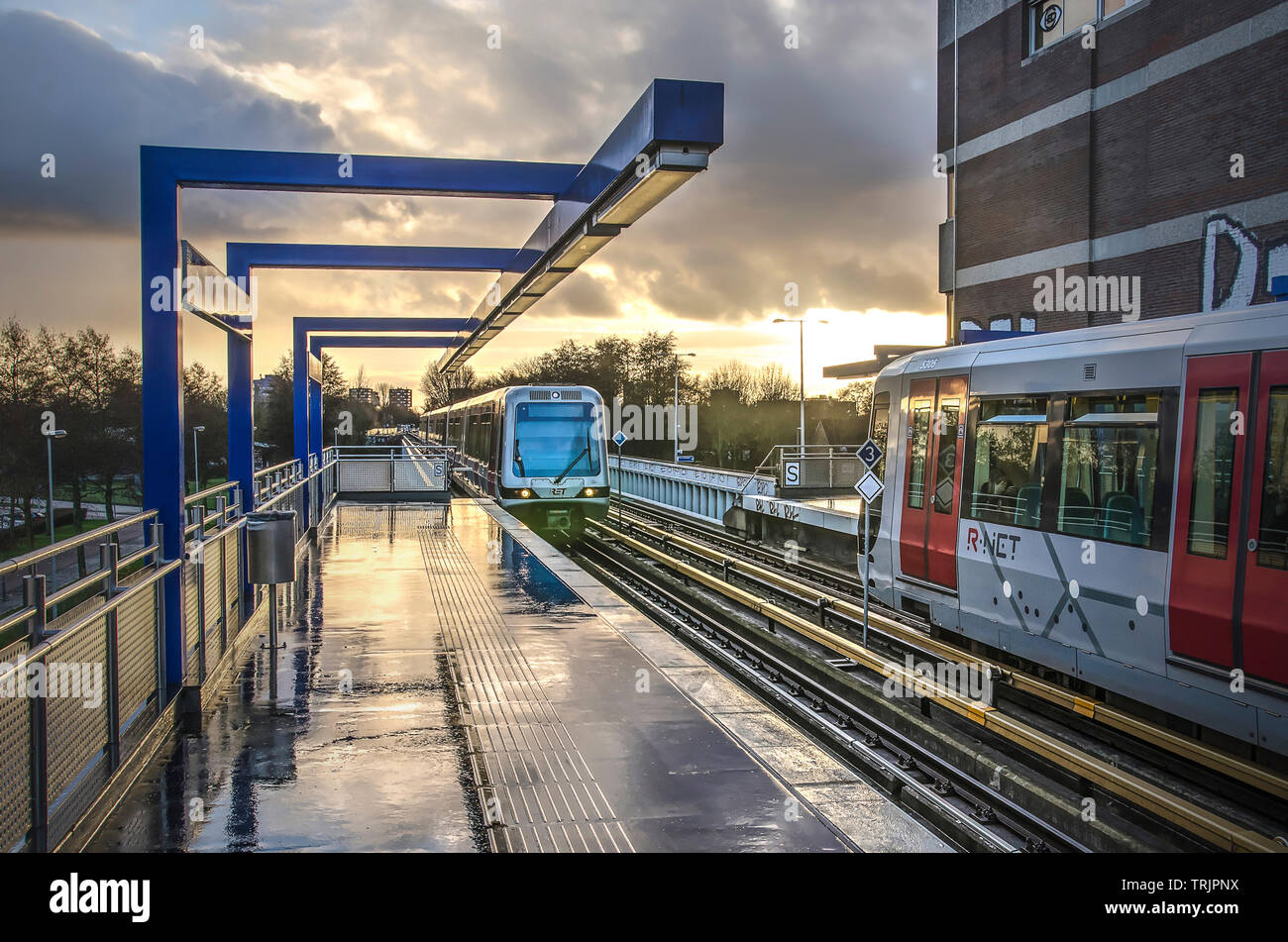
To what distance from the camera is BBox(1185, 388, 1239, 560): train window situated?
23.3 ft

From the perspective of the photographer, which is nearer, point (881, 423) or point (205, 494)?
point (205, 494)

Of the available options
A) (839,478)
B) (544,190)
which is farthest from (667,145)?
(839,478)

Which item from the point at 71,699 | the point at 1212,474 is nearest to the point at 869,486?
the point at 1212,474

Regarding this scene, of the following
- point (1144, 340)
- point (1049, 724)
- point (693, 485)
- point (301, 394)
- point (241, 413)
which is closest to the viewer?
point (1144, 340)

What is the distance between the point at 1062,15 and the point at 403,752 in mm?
26946

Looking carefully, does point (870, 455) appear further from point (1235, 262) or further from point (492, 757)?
point (1235, 262)

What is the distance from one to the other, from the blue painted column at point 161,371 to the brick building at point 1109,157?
20039mm

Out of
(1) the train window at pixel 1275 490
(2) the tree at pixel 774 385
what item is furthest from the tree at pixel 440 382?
(1) the train window at pixel 1275 490

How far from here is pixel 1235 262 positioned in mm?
21031

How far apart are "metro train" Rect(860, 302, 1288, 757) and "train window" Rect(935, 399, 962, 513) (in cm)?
2

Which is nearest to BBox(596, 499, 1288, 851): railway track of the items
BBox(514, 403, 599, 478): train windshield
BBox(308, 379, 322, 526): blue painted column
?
BBox(514, 403, 599, 478): train windshield

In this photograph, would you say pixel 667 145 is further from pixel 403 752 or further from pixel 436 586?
pixel 436 586

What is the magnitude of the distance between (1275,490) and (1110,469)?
1.70 metres

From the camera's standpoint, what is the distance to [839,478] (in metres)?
33.2
